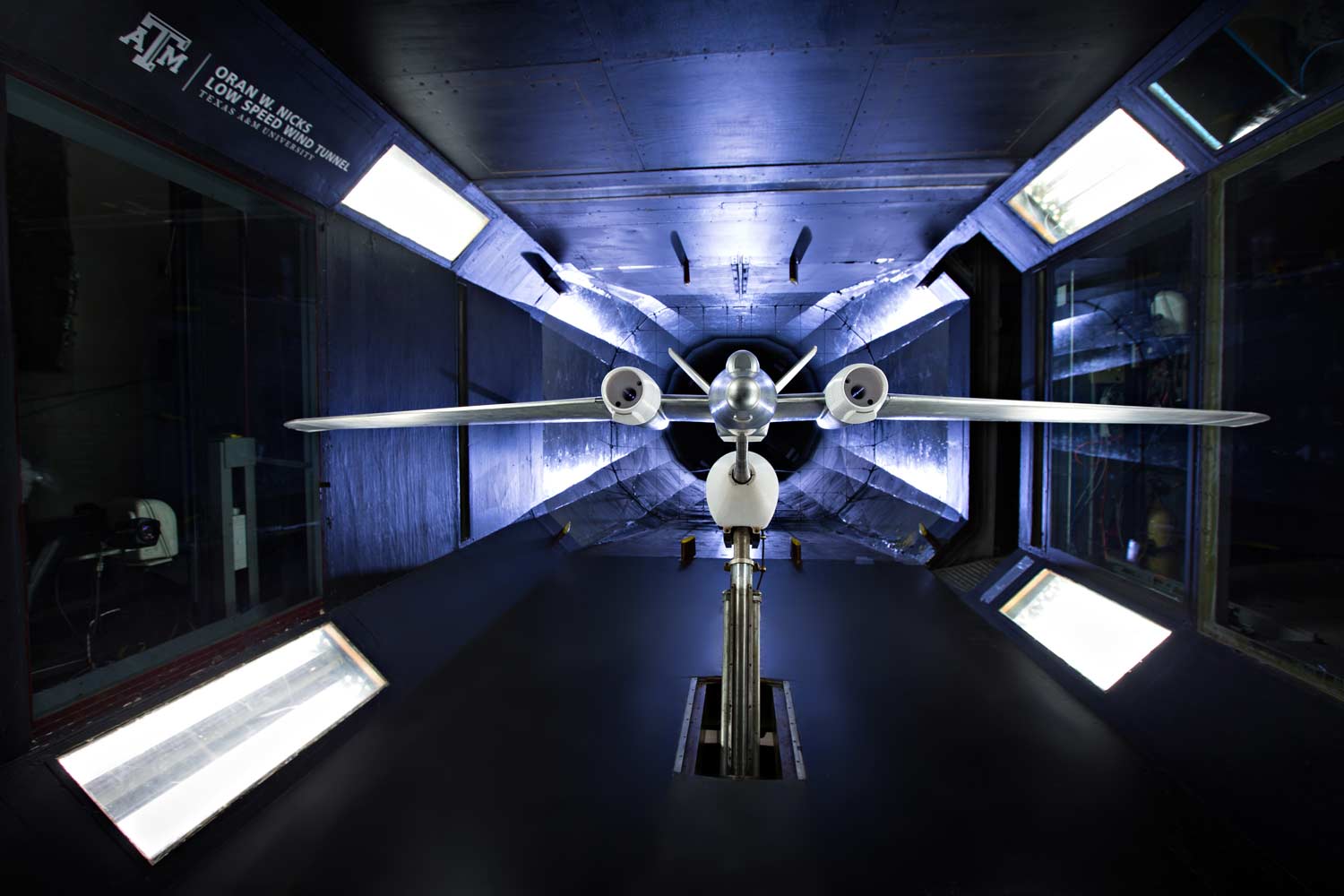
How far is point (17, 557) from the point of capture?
9.47ft

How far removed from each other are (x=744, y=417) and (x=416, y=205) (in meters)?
5.38

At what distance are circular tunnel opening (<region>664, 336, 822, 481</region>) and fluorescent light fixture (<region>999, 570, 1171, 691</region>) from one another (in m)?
8.50

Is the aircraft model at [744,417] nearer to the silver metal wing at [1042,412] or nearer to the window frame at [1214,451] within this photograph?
the silver metal wing at [1042,412]

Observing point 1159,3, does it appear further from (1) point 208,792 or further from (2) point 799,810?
(1) point 208,792

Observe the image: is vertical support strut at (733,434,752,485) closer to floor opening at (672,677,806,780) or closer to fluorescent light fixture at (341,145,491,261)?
floor opening at (672,677,806,780)

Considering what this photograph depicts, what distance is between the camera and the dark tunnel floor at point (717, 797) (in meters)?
3.07

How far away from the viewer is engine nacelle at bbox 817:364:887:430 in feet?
9.88

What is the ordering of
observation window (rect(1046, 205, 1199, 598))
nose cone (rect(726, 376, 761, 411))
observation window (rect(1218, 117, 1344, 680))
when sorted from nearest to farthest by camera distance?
nose cone (rect(726, 376, 761, 411)) → observation window (rect(1218, 117, 1344, 680)) → observation window (rect(1046, 205, 1199, 598))

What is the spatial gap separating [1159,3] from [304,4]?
20.1 feet

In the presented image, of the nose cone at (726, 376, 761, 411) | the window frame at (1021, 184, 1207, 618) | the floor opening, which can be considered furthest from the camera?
the window frame at (1021, 184, 1207, 618)

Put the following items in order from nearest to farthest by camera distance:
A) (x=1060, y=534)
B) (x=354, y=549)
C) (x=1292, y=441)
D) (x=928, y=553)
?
(x=1292, y=441)
(x=354, y=549)
(x=1060, y=534)
(x=928, y=553)

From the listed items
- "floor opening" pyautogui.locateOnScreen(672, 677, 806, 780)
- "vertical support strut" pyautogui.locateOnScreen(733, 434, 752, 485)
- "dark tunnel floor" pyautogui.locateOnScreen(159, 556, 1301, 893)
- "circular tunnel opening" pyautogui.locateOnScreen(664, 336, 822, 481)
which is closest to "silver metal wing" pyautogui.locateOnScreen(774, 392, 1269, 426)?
"vertical support strut" pyautogui.locateOnScreen(733, 434, 752, 485)

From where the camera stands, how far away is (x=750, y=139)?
5.23 meters

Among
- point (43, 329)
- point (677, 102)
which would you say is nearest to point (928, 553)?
point (677, 102)
